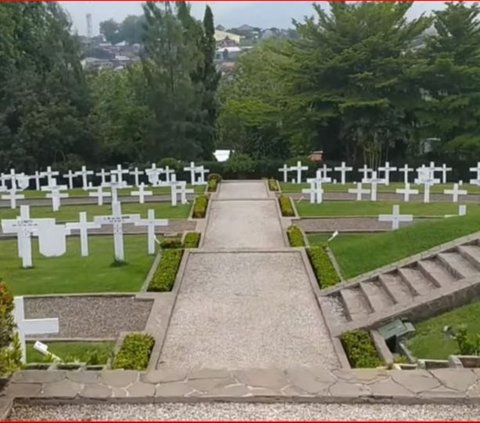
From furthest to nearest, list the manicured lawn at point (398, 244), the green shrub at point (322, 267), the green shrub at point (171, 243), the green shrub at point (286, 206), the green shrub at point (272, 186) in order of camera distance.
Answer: the green shrub at point (272, 186) < the green shrub at point (286, 206) < the green shrub at point (171, 243) < the manicured lawn at point (398, 244) < the green shrub at point (322, 267)

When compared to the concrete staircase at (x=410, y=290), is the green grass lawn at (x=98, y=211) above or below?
below

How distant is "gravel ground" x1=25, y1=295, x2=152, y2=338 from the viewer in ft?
30.5

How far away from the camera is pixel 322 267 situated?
478 inches

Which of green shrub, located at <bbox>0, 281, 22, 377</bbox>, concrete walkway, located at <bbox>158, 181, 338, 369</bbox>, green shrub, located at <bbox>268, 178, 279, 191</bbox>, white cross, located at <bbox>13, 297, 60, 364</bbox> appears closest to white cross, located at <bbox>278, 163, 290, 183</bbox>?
green shrub, located at <bbox>268, 178, 279, 191</bbox>

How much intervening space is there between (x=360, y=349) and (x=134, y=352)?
2618mm

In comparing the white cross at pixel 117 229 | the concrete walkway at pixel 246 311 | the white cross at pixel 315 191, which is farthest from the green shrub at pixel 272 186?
the white cross at pixel 117 229

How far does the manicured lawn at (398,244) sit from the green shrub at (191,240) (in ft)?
10.0

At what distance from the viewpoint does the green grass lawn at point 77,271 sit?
11625mm

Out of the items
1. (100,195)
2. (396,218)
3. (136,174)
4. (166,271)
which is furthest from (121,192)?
(166,271)

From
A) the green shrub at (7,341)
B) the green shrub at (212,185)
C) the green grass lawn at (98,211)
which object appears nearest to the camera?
the green shrub at (7,341)

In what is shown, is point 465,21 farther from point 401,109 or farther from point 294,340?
point 294,340

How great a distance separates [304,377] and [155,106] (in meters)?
27.7

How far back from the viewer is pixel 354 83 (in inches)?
1252

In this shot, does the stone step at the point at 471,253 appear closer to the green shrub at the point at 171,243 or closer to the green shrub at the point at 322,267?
the green shrub at the point at 322,267
